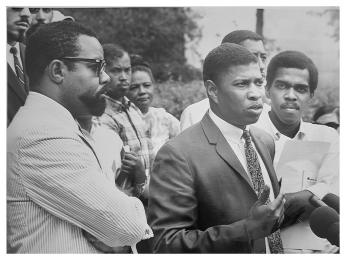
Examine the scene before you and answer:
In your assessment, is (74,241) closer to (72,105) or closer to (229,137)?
(72,105)

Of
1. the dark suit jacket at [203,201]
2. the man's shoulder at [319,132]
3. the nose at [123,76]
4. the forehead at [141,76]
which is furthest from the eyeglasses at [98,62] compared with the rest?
the man's shoulder at [319,132]

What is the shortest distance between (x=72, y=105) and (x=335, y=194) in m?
2.20

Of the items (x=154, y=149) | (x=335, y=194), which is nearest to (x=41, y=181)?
(x=154, y=149)

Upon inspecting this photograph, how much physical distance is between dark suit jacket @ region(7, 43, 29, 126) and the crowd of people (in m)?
0.01

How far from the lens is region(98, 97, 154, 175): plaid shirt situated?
185 inches

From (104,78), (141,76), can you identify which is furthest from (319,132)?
(104,78)

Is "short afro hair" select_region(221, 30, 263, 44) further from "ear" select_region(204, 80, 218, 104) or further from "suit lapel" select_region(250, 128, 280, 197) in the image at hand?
"suit lapel" select_region(250, 128, 280, 197)

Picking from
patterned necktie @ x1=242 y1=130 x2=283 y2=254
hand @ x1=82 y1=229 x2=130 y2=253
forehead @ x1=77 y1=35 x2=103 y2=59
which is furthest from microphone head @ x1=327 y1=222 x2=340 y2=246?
forehead @ x1=77 y1=35 x2=103 y2=59

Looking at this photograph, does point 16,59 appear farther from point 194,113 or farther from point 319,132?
point 319,132

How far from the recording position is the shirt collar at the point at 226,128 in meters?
4.63

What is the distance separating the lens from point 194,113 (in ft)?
15.4

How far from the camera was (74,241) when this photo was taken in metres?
4.52

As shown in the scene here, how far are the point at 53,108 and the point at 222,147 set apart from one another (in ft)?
4.38

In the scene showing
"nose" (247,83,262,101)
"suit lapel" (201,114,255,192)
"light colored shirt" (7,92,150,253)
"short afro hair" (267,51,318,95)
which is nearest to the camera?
"light colored shirt" (7,92,150,253)
